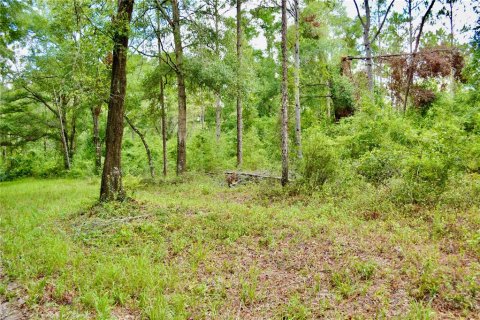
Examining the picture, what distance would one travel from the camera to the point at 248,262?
4.99 meters

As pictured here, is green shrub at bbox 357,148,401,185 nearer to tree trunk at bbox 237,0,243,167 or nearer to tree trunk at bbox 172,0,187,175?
tree trunk at bbox 237,0,243,167

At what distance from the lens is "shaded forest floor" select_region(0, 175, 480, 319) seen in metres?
3.75

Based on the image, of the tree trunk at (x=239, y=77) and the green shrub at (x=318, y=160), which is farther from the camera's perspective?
the tree trunk at (x=239, y=77)

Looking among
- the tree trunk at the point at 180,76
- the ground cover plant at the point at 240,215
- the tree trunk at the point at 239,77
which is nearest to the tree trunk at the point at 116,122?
the ground cover plant at the point at 240,215

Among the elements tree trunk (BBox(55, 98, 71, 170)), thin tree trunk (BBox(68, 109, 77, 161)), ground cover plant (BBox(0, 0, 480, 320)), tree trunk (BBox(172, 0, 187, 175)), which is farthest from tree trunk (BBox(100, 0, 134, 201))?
thin tree trunk (BBox(68, 109, 77, 161))

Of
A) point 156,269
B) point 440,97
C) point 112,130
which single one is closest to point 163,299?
point 156,269

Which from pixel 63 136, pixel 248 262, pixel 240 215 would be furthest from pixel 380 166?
pixel 63 136

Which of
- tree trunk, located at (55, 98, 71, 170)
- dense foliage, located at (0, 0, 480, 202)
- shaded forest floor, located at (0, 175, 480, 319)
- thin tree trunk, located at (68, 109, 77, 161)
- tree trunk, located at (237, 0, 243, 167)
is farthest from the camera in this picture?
thin tree trunk, located at (68, 109, 77, 161)

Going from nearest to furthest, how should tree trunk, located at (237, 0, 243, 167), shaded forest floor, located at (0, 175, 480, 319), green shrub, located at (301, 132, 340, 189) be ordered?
shaded forest floor, located at (0, 175, 480, 319), green shrub, located at (301, 132, 340, 189), tree trunk, located at (237, 0, 243, 167)

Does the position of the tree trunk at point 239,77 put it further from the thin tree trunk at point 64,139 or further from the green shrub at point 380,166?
the thin tree trunk at point 64,139

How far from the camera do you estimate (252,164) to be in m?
16.4

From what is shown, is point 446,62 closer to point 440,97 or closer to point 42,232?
point 440,97

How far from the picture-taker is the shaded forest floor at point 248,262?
3.75 m

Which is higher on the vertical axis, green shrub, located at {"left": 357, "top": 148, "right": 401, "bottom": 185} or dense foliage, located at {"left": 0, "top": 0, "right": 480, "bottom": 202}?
dense foliage, located at {"left": 0, "top": 0, "right": 480, "bottom": 202}
